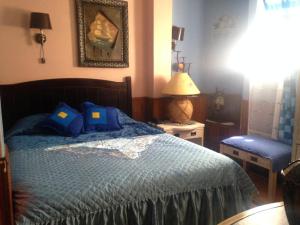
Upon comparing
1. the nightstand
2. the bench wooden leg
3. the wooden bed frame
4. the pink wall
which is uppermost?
the pink wall

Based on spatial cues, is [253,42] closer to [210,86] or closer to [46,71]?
[210,86]

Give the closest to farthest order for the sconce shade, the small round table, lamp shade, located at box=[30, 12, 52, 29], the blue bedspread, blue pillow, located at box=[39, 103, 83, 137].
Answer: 1. the small round table
2. the blue bedspread
3. blue pillow, located at box=[39, 103, 83, 137]
4. lamp shade, located at box=[30, 12, 52, 29]
5. the sconce shade

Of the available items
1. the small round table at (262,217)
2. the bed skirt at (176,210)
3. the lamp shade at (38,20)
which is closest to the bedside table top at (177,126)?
the bed skirt at (176,210)

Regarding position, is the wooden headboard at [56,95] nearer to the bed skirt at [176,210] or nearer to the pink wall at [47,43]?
the pink wall at [47,43]

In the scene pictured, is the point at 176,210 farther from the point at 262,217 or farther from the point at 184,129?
the point at 184,129

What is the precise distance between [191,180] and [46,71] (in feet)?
6.58

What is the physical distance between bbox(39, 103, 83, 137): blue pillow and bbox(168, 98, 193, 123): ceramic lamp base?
1.12 m

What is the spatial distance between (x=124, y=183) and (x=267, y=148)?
1660mm

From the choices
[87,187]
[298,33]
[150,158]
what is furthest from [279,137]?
[87,187]

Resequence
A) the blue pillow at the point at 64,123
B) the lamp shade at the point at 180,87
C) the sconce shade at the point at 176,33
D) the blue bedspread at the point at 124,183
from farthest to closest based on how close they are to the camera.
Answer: the sconce shade at the point at 176,33, the lamp shade at the point at 180,87, the blue pillow at the point at 64,123, the blue bedspread at the point at 124,183

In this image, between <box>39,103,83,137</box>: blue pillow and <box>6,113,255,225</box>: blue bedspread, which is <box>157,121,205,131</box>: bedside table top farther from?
<box>39,103,83,137</box>: blue pillow

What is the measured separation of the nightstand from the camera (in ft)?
9.59

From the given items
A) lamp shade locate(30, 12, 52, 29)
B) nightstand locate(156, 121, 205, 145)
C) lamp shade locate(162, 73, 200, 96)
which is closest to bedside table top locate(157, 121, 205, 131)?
nightstand locate(156, 121, 205, 145)

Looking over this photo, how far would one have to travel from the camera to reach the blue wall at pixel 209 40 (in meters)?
3.57
